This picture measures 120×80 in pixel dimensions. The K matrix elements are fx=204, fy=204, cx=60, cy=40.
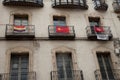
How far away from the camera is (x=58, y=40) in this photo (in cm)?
1424

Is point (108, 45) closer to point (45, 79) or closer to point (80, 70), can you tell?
point (80, 70)

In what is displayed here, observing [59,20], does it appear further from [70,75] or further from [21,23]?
[70,75]

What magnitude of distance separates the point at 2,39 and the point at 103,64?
7058 mm

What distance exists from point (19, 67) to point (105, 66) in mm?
5779

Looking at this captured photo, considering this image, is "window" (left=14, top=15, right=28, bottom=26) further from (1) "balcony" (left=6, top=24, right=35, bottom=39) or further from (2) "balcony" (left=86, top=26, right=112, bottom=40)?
(2) "balcony" (left=86, top=26, right=112, bottom=40)

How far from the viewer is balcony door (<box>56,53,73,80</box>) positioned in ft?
42.6

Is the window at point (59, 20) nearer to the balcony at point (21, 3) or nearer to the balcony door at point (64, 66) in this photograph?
the balcony at point (21, 3)

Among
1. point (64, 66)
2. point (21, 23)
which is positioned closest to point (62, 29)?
point (64, 66)

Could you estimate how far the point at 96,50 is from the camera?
14.3 metres

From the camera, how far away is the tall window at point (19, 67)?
1256cm

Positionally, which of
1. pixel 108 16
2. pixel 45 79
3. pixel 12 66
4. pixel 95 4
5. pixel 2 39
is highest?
pixel 95 4

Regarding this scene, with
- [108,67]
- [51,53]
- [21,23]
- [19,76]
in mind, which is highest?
[21,23]

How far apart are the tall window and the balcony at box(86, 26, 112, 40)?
15.7ft

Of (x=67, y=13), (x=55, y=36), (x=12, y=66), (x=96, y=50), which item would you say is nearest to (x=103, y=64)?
(x=96, y=50)
